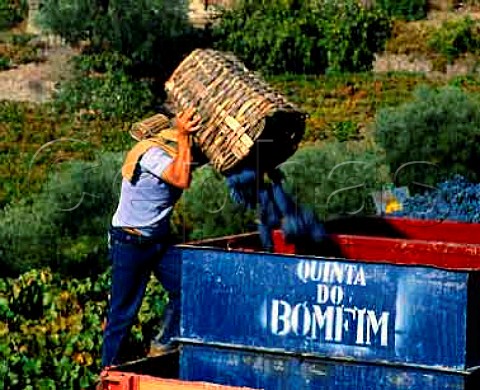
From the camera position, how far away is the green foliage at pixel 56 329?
895 cm

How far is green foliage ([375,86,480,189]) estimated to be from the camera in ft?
50.6

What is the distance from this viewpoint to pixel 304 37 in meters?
25.8

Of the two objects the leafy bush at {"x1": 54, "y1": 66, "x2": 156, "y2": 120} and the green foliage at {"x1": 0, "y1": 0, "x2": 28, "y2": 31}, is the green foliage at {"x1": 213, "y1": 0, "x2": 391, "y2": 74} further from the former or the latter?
the green foliage at {"x1": 0, "y1": 0, "x2": 28, "y2": 31}

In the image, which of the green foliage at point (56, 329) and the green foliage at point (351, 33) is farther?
the green foliage at point (351, 33)

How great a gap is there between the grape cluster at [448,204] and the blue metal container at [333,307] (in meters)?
5.57

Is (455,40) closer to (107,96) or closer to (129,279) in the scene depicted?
(107,96)

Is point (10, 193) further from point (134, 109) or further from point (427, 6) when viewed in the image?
point (427, 6)

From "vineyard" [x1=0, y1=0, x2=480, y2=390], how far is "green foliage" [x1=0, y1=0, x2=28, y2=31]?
0.08 feet

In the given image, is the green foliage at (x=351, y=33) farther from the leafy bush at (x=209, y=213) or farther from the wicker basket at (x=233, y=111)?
the wicker basket at (x=233, y=111)

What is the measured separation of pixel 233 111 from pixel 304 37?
686 inches

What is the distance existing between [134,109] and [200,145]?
571 inches

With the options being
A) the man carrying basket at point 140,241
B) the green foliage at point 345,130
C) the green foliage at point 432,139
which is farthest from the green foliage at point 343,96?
the man carrying basket at point 140,241

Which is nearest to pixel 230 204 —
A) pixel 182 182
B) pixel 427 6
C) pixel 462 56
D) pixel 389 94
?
pixel 182 182

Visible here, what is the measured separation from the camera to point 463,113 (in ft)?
51.9
